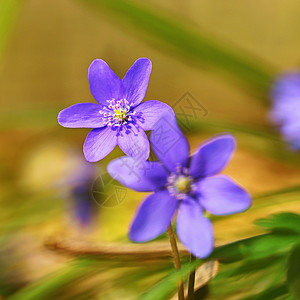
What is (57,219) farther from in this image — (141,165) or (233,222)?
(141,165)

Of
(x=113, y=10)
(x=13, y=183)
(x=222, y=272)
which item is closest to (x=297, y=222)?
(x=222, y=272)

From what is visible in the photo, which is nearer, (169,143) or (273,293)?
(169,143)

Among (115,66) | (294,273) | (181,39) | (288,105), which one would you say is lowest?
(294,273)

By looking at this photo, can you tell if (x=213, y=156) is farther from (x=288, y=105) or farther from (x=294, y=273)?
(x=288, y=105)

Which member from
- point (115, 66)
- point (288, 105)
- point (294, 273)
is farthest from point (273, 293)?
point (115, 66)

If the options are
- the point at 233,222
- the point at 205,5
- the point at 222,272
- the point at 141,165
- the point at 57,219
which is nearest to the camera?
the point at 141,165

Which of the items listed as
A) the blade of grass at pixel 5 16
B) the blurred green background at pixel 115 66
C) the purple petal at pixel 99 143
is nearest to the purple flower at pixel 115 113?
the purple petal at pixel 99 143

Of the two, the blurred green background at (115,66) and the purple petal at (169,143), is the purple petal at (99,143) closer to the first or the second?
the purple petal at (169,143)
